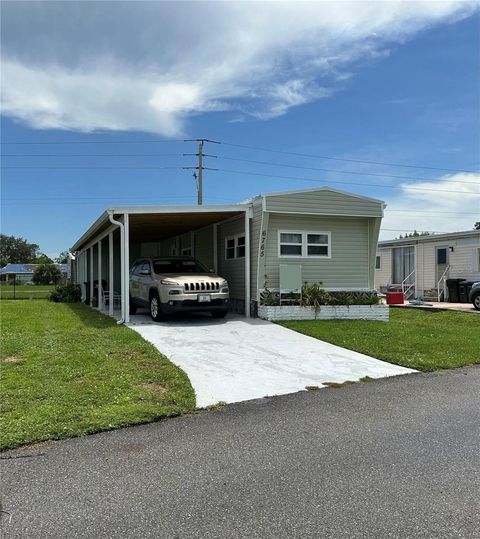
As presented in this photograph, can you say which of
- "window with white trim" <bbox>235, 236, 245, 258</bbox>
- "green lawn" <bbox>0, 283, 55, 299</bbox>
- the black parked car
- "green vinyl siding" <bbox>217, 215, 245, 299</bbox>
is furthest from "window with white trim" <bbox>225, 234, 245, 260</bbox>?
"green lawn" <bbox>0, 283, 55, 299</bbox>

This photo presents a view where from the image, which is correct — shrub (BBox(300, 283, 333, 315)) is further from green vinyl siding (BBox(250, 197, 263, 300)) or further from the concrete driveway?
the concrete driveway

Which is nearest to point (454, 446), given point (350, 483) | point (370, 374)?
point (350, 483)

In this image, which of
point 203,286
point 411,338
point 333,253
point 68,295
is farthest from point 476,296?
point 68,295

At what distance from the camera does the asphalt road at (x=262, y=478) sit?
3.00m

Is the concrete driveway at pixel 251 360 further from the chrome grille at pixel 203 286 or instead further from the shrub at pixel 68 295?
the shrub at pixel 68 295

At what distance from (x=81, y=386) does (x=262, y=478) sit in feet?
10.3

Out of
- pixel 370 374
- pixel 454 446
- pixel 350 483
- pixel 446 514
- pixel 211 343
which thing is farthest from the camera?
pixel 211 343

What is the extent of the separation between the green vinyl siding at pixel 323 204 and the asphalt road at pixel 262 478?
28.2 ft

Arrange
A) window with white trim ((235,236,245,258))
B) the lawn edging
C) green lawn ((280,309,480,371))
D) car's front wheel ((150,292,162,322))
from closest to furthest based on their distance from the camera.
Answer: green lawn ((280,309,480,371)) < car's front wheel ((150,292,162,322)) < the lawn edging < window with white trim ((235,236,245,258))

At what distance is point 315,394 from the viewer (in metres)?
6.07

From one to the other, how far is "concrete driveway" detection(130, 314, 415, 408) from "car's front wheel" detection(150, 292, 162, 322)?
620 millimetres

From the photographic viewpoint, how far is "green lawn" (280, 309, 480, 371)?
8.09m

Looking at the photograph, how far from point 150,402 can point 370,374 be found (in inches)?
129

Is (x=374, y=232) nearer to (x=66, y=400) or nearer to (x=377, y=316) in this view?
(x=377, y=316)
